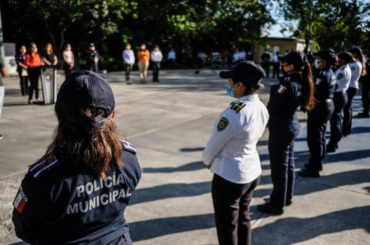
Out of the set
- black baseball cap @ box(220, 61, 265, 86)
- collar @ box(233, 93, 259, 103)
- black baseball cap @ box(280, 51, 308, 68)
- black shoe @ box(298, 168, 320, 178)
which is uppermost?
black baseball cap @ box(280, 51, 308, 68)

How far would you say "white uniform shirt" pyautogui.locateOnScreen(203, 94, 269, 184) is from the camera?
277 cm

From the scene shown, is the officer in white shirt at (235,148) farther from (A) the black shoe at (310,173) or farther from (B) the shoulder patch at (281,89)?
(A) the black shoe at (310,173)

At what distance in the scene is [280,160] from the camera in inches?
157

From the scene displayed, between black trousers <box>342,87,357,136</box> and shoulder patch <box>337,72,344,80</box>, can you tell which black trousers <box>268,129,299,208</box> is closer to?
shoulder patch <box>337,72,344,80</box>

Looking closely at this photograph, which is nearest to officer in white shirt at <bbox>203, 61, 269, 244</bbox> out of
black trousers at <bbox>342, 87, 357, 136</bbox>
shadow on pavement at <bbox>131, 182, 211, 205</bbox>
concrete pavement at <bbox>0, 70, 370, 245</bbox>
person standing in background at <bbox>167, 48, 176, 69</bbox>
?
concrete pavement at <bbox>0, 70, 370, 245</bbox>

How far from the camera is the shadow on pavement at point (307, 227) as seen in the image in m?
3.68

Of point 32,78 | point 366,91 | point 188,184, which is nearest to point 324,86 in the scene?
point 188,184

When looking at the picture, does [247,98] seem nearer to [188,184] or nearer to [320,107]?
[188,184]

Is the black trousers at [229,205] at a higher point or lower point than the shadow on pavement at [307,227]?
higher

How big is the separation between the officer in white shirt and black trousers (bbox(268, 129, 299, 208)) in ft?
3.55

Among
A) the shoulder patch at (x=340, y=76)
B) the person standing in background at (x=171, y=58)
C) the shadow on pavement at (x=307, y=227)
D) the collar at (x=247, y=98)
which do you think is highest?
the person standing in background at (x=171, y=58)

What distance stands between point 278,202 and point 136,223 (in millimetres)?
1551

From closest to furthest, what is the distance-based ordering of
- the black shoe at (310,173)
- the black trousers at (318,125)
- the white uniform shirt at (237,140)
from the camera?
the white uniform shirt at (237,140), the black trousers at (318,125), the black shoe at (310,173)

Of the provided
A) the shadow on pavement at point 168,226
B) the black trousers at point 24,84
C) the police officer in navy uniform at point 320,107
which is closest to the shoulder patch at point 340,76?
the police officer in navy uniform at point 320,107
